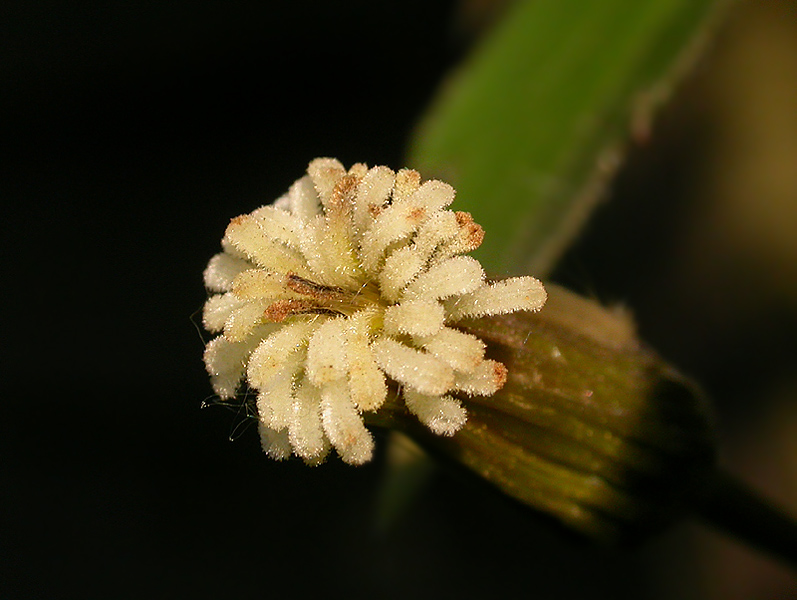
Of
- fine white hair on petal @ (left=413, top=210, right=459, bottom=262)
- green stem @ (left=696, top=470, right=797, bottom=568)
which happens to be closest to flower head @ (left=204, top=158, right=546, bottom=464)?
fine white hair on petal @ (left=413, top=210, right=459, bottom=262)

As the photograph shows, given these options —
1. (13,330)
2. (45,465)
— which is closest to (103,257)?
(13,330)

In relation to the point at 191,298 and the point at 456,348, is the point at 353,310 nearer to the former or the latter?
the point at 456,348

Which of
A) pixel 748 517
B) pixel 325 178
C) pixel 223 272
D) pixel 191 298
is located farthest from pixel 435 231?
pixel 191 298

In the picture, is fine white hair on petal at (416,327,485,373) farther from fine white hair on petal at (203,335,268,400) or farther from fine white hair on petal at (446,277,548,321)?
fine white hair on petal at (203,335,268,400)

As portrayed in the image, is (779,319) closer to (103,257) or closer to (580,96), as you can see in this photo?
(580,96)

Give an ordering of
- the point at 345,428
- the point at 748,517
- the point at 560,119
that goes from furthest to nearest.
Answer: the point at 560,119 < the point at 748,517 < the point at 345,428
